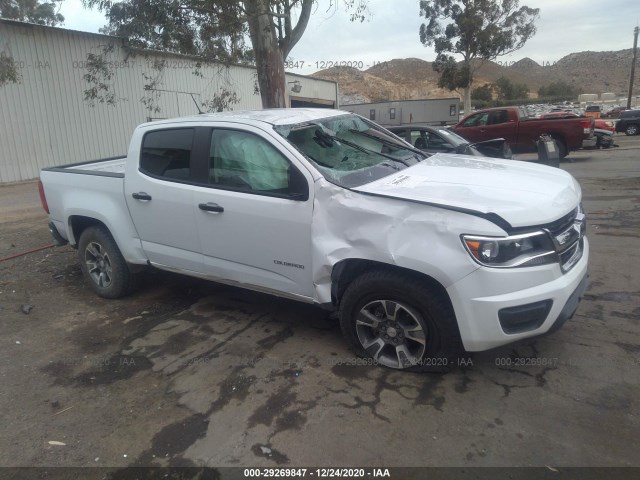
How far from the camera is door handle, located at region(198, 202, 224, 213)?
4.01 meters

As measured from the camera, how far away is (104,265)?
5.27 metres

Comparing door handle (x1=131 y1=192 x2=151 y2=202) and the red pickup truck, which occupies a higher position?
door handle (x1=131 y1=192 x2=151 y2=202)

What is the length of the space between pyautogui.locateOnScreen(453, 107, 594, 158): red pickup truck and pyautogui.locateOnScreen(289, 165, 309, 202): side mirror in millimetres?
13160

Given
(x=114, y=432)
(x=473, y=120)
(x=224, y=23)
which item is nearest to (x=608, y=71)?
(x=473, y=120)

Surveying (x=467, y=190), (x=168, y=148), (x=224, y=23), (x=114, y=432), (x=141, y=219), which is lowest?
(x=114, y=432)

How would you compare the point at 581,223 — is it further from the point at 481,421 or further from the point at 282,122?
the point at 282,122

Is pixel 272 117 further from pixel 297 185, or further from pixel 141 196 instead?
pixel 141 196

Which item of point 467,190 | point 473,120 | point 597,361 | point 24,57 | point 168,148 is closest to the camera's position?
point 467,190

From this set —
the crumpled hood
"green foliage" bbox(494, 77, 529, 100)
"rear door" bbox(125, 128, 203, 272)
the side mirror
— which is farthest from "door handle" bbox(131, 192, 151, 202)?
"green foliage" bbox(494, 77, 529, 100)

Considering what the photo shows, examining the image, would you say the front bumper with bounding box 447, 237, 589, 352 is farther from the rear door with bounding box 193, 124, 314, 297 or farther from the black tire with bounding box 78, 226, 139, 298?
the black tire with bounding box 78, 226, 139, 298

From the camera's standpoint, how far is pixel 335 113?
4648 mm

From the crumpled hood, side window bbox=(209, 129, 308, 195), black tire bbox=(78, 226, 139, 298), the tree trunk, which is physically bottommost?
black tire bbox=(78, 226, 139, 298)

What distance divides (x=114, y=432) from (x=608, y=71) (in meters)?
120

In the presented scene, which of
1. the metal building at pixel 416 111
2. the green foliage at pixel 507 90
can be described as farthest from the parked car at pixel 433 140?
the green foliage at pixel 507 90
